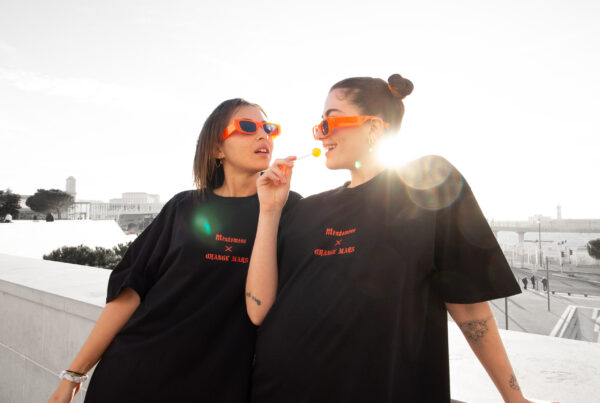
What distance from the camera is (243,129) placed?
1.96 meters

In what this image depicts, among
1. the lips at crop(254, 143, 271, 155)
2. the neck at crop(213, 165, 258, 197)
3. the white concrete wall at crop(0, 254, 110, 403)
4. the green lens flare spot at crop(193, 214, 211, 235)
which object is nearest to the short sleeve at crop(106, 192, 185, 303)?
the green lens flare spot at crop(193, 214, 211, 235)

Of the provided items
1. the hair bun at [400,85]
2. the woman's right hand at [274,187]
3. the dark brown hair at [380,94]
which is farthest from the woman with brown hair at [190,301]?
the hair bun at [400,85]

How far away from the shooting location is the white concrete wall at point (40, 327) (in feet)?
8.94

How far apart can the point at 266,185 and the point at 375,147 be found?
0.56 metres

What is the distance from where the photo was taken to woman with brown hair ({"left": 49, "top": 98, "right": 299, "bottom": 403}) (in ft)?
5.02

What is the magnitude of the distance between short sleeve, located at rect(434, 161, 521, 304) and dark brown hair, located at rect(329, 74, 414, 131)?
57cm

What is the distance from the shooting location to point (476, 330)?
1180mm

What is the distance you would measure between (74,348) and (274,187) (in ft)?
7.49

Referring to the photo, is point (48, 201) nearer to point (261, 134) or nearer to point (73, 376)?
point (73, 376)

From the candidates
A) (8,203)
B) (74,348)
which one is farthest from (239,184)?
(8,203)

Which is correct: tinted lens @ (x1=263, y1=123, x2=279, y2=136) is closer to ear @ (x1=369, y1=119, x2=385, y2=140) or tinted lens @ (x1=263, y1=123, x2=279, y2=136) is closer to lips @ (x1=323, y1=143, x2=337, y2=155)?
lips @ (x1=323, y1=143, x2=337, y2=155)

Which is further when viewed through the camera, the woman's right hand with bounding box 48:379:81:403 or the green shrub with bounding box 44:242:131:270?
the green shrub with bounding box 44:242:131:270

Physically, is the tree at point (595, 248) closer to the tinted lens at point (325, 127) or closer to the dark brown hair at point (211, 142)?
the tinted lens at point (325, 127)

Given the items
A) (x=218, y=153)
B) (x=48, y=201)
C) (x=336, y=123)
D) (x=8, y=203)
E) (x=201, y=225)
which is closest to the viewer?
(x=336, y=123)
